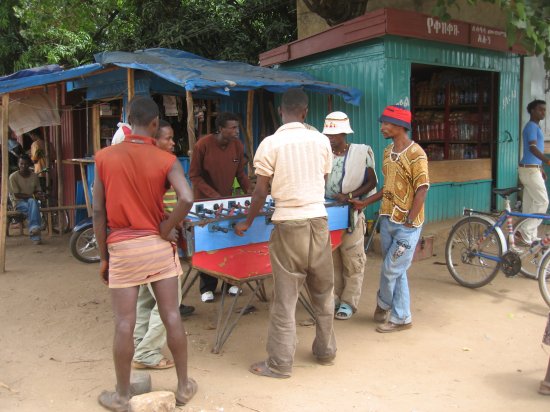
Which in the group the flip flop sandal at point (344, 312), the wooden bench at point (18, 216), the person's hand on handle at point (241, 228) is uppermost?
the person's hand on handle at point (241, 228)

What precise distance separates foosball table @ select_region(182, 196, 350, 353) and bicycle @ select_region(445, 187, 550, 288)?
1.98 meters

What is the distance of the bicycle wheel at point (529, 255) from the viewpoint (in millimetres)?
5461

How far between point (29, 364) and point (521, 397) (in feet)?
11.3

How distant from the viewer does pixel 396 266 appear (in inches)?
172

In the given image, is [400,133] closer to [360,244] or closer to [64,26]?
[360,244]

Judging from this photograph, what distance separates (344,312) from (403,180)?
133 cm

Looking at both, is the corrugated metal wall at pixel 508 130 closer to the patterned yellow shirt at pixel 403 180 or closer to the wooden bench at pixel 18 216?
the patterned yellow shirt at pixel 403 180

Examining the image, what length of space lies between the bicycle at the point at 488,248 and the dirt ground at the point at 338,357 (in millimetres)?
216

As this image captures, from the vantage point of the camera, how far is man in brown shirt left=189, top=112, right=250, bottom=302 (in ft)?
17.3

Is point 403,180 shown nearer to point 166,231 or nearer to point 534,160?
point 166,231

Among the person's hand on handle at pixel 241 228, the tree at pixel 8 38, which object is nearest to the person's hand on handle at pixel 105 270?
the person's hand on handle at pixel 241 228

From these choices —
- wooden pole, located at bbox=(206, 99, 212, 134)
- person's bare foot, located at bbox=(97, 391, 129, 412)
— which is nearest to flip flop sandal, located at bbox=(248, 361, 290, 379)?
person's bare foot, located at bbox=(97, 391, 129, 412)

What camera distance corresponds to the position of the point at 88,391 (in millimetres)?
3492

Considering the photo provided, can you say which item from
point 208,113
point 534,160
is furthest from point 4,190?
point 534,160
